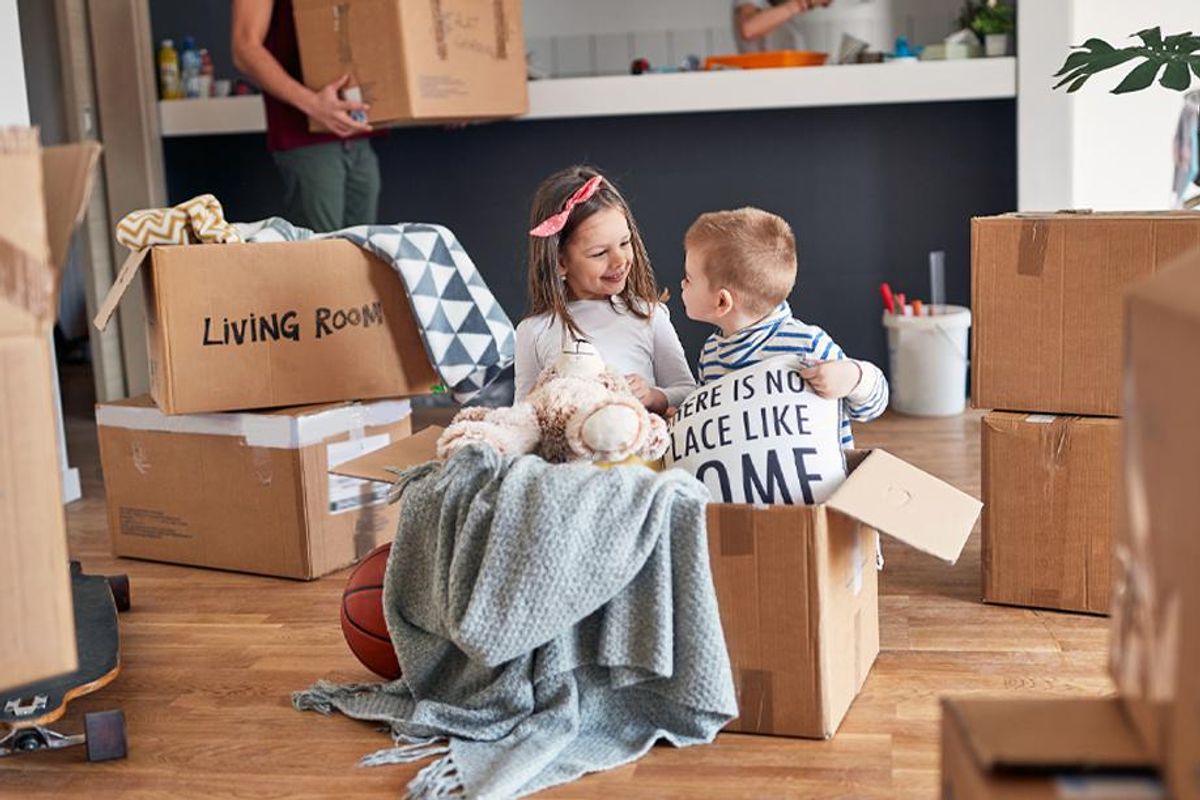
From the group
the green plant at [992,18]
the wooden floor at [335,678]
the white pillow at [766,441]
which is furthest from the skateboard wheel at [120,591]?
the green plant at [992,18]

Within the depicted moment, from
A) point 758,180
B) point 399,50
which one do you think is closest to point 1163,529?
point 399,50

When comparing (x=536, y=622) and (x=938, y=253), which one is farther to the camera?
(x=938, y=253)

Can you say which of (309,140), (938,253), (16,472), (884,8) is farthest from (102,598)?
(884,8)

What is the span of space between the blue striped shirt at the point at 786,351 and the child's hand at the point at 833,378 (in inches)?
1.4

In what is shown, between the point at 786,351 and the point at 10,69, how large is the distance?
2.07 m

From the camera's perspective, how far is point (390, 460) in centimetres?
231

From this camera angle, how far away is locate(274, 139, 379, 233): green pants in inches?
147

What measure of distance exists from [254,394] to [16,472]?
1598mm

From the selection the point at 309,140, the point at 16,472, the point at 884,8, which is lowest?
→ the point at 16,472

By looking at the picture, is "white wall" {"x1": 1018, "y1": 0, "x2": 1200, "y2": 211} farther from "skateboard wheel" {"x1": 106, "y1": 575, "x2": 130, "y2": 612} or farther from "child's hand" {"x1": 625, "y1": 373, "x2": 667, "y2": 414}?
"skateboard wheel" {"x1": 106, "y1": 575, "x2": 130, "y2": 612}

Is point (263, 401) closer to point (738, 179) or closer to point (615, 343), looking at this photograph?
point (615, 343)

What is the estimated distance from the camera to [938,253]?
4207 millimetres

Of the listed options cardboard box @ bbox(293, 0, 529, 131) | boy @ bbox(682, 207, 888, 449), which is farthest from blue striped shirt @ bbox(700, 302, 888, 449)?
cardboard box @ bbox(293, 0, 529, 131)

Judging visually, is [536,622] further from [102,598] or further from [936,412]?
[936,412]
